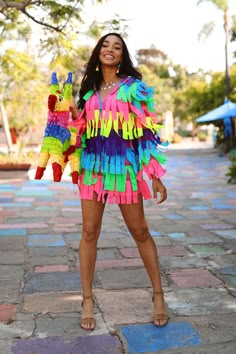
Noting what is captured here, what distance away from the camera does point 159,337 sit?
2615 millimetres

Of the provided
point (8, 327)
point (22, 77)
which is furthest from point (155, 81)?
point (8, 327)

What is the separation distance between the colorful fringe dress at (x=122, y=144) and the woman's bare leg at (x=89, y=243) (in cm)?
6

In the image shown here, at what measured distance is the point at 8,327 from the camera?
2.74 metres

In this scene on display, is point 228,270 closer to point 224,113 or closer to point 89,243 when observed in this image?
point 89,243

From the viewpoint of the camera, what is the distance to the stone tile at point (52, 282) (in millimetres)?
3420

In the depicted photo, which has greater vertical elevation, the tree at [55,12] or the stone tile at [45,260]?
the tree at [55,12]

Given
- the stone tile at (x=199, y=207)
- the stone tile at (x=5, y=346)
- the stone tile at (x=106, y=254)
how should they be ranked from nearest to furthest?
the stone tile at (x=5, y=346)
the stone tile at (x=106, y=254)
the stone tile at (x=199, y=207)

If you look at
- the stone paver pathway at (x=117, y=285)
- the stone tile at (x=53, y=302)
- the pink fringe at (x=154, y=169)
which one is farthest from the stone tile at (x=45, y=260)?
the pink fringe at (x=154, y=169)

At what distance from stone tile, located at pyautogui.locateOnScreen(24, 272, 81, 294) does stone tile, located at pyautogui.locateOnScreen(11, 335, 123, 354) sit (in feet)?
2.68

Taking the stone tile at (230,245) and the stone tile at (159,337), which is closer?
the stone tile at (159,337)

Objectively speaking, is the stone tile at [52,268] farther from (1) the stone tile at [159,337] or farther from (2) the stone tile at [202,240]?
(2) the stone tile at [202,240]

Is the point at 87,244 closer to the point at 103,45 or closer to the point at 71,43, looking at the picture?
the point at 103,45

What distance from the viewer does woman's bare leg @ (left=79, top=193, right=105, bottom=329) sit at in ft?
9.10

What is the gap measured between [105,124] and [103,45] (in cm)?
A: 48
